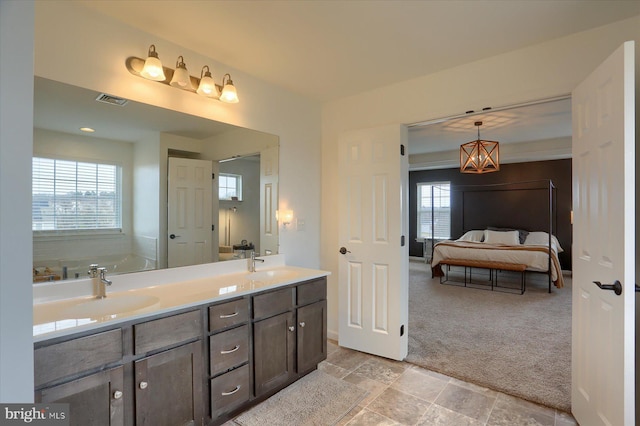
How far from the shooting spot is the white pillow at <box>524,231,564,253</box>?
19.9 ft

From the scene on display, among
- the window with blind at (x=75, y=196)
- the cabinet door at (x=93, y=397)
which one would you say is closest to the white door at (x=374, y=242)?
the window with blind at (x=75, y=196)

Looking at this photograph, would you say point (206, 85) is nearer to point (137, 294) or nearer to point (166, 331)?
point (137, 294)

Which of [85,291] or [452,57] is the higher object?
[452,57]

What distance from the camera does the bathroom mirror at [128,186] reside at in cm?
173

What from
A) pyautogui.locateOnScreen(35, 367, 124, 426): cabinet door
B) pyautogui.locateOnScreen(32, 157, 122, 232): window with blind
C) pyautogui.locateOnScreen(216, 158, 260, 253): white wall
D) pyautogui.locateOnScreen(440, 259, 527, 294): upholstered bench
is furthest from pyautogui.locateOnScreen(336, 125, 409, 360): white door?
pyautogui.locateOnScreen(440, 259, 527, 294): upholstered bench

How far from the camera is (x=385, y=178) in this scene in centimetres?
289

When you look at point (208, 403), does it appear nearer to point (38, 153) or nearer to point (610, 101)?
point (38, 153)

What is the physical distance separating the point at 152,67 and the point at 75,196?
886 millimetres

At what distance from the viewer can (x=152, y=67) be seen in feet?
6.32

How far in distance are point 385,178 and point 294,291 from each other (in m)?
1.30

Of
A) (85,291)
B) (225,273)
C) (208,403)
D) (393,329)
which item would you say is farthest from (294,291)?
(85,291)

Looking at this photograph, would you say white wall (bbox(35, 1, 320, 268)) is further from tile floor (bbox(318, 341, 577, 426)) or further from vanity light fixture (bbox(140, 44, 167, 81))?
tile floor (bbox(318, 341, 577, 426))

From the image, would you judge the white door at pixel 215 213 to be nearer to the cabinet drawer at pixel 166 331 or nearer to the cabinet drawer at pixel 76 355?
the cabinet drawer at pixel 166 331

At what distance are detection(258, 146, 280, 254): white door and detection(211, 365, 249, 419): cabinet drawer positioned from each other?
43.0 inches
